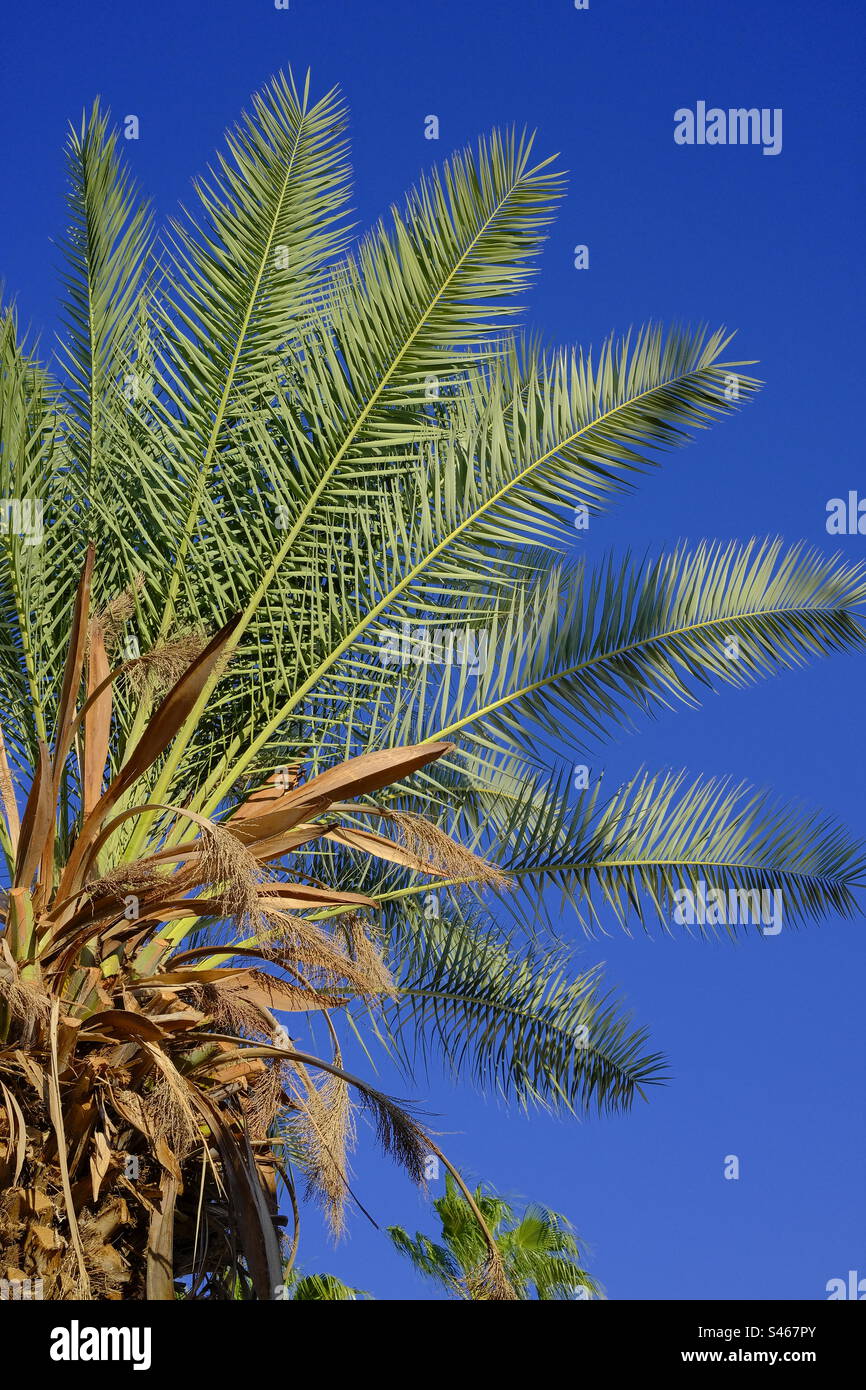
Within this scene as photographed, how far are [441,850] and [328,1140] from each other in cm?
109

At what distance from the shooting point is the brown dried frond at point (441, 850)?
546 cm

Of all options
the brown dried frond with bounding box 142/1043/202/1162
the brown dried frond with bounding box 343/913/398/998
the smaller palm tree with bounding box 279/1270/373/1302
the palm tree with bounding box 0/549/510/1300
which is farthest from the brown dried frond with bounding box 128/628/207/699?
the smaller palm tree with bounding box 279/1270/373/1302

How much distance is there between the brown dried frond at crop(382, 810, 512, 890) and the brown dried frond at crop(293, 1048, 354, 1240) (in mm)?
870

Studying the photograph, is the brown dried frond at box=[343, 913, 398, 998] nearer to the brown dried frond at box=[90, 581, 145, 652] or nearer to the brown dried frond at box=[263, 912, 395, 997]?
the brown dried frond at box=[263, 912, 395, 997]

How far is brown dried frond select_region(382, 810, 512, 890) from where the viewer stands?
5.46 metres

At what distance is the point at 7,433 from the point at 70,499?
773 millimetres

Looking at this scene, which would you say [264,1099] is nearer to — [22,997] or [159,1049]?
[159,1049]

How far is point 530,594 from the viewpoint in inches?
301

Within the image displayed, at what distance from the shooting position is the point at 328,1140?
519cm

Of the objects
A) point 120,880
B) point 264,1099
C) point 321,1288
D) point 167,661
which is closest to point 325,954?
point 120,880

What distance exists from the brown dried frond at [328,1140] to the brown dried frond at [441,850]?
870 mm

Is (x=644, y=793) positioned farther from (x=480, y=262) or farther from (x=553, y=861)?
(x=480, y=262)

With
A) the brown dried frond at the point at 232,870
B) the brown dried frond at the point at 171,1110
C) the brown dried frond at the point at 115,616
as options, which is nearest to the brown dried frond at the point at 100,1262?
the brown dried frond at the point at 171,1110
